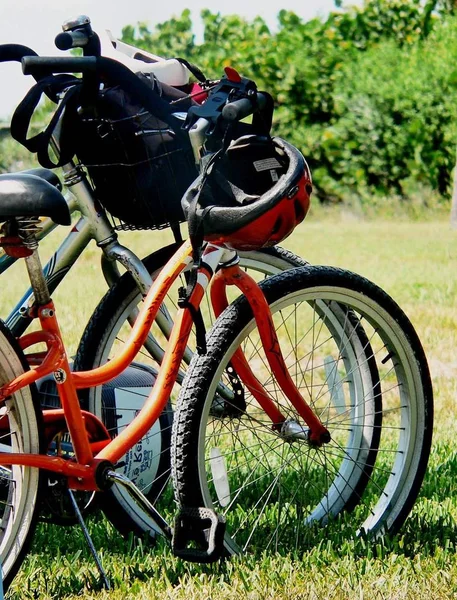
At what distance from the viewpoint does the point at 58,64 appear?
3.00 m

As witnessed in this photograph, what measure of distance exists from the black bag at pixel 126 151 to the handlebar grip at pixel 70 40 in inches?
6.3

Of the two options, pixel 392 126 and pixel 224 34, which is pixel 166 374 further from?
pixel 224 34

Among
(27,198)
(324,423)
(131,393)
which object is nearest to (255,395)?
(324,423)

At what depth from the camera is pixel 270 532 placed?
3404 millimetres

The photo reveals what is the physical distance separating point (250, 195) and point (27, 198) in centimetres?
61

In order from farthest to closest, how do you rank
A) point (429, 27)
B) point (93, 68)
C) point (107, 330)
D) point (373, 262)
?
point (429, 27) → point (373, 262) → point (107, 330) → point (93, 68)

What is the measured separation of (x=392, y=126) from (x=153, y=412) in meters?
16.3

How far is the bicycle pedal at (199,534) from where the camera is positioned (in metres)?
2.90

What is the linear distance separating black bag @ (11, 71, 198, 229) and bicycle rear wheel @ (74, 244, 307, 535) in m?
0.27

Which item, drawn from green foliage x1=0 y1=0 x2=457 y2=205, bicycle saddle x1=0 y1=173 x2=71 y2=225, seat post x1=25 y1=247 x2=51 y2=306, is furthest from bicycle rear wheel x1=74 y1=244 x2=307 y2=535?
green foliage x1=0 y1=0 x2=457 y2=205

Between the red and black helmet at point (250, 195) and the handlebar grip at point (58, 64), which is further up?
the handlebar grip at point (58, 64)

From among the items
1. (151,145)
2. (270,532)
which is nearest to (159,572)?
(270,532)

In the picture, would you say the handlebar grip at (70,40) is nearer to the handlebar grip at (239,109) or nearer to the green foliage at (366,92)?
the handlebar grip at (239,109)

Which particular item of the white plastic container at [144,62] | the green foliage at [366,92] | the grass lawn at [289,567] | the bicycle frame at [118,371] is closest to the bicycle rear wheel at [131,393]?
the grass lawn at [289,567]
